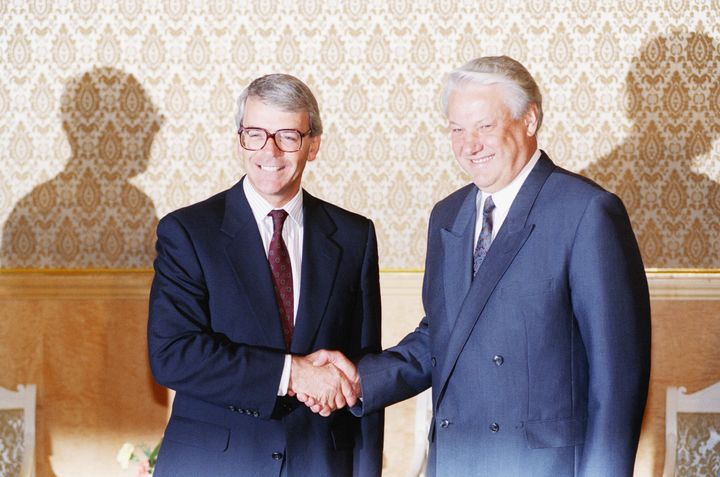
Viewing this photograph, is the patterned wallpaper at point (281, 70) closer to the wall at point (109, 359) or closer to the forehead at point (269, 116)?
the wall at point (109, 359)

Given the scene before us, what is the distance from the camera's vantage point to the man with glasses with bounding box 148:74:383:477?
7.82 ft

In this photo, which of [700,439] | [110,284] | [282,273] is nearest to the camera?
[282,273]

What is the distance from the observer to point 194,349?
2.38m

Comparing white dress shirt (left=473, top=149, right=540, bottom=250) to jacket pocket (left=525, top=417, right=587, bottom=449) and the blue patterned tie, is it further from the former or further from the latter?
jacket pocket (left=525, top=417, right=587, bottom=449)

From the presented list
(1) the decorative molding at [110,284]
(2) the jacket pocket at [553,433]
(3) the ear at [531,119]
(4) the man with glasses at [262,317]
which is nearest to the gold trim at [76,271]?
(1) the decorative molding at [110,284]

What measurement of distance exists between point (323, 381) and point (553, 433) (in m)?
0.65

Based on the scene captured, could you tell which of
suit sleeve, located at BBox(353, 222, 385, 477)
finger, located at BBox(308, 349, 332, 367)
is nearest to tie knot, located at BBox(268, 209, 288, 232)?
suit sleeve, located at BBox(353, 222, 385, 477)

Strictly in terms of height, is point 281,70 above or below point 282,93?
above

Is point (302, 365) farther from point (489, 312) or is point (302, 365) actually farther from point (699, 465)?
point (699, 465)

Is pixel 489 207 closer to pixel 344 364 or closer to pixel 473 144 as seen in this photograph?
pixel 473 144

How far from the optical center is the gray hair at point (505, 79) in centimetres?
238

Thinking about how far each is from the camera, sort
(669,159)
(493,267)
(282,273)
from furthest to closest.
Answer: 1. (669,159)
2. (282,273)
3. (493,267)

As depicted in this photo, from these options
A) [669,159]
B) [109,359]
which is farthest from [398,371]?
[669,159]

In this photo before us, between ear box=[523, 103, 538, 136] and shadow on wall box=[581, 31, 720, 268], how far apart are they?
2.47 metres
